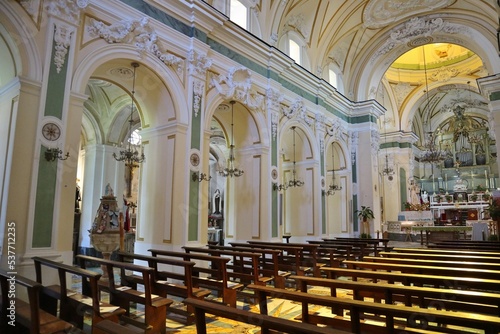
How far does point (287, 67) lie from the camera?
1190 centimetres

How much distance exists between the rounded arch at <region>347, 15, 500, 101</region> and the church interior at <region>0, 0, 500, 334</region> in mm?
74

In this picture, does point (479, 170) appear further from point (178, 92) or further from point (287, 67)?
point (178, 92)

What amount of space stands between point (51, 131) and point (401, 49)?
1519cm

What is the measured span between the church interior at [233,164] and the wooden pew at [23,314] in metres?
0.02

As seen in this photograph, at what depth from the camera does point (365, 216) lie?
15.0 metres

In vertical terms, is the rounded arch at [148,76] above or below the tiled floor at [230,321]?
above

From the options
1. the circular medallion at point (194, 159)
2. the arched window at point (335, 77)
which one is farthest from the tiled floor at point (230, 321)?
the arched window at point (335, 77)

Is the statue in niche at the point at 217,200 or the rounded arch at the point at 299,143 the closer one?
the rounded arch at the point at 299,143

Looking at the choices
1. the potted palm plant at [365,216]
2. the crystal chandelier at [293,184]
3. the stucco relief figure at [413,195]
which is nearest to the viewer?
the crystal chandelier at [293,184]

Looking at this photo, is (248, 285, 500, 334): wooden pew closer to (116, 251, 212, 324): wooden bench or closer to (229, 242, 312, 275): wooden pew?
(116, 251, 212, 324): wooden bench

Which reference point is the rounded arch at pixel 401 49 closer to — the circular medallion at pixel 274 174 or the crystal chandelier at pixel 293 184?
the crystal chandelier at pixel 293 184

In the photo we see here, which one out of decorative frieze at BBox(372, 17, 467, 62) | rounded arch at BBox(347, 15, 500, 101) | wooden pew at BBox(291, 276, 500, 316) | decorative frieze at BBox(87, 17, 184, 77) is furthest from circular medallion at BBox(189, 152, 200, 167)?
decorative frieze at BBox(372, 17, 467, 62)

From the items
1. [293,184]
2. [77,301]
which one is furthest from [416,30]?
[77,301]

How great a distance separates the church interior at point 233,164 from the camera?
4.05 metres
